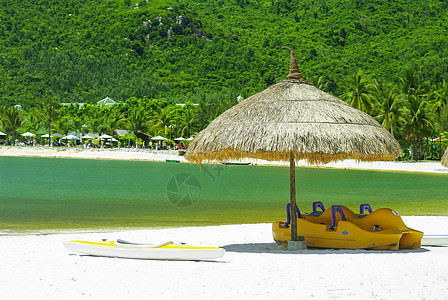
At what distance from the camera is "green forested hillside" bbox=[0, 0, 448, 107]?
10619 centimetres

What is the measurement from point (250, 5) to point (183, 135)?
89.3 meters

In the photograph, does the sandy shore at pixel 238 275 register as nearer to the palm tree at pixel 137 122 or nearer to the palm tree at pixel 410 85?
the palm tree at pixel 410 85

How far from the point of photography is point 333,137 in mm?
7523

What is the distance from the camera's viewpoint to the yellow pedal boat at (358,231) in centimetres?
777

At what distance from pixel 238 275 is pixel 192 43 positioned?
129 metres

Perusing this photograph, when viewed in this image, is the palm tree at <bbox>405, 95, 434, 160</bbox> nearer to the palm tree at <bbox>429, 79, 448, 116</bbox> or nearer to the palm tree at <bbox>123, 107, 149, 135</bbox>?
the palm tree at <bbox>429, 79, 448, 116</bbox>

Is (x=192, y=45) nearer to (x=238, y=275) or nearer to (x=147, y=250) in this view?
(x=147, y=250)

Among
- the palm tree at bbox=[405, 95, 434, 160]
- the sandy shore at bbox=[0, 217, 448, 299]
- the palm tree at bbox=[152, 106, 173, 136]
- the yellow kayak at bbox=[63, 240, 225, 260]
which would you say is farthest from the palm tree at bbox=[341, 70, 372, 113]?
the yellow kayak at bbox=[63, 240, 225, 260]

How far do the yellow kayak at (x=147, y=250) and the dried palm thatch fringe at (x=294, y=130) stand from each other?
1.40 m

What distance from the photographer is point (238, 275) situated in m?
6.39

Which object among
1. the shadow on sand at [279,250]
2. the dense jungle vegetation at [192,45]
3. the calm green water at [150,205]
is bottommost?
the calm green water at [150,205]

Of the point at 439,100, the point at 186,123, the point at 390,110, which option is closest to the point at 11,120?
the point at 186,123

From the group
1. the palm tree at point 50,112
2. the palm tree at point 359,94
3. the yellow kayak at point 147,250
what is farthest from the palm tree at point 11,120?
the yellow kayak at point 147,250

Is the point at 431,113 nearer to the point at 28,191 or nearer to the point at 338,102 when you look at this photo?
the point at 28,191
